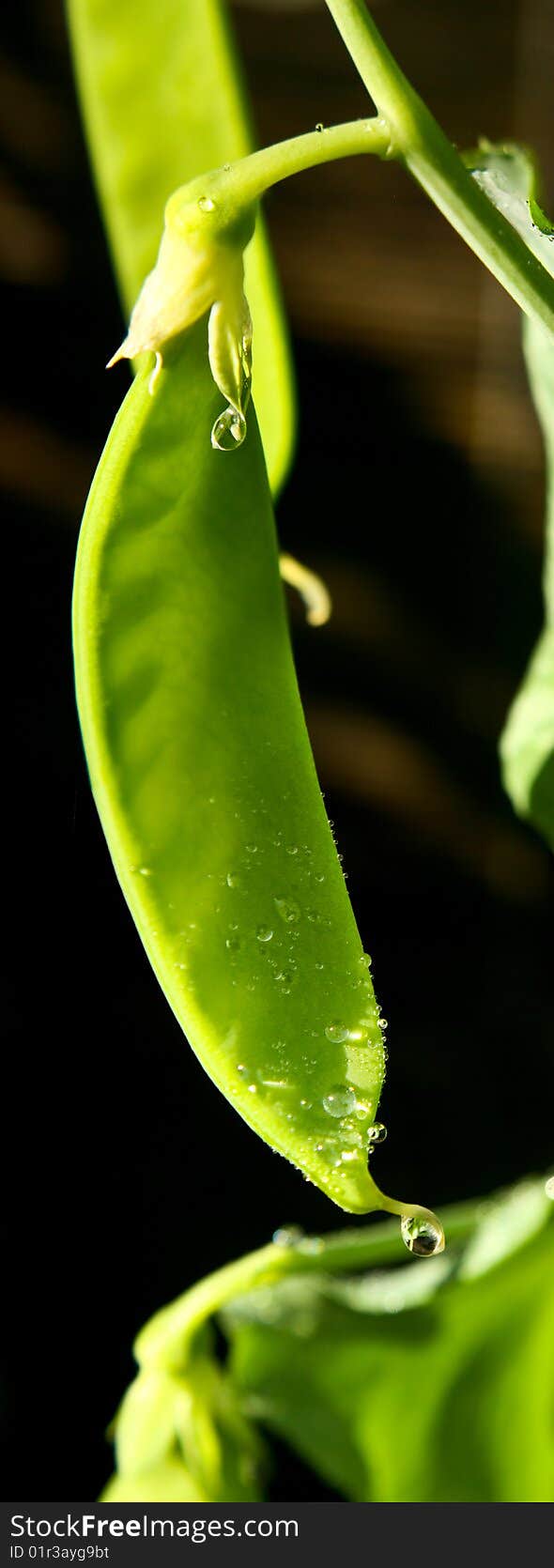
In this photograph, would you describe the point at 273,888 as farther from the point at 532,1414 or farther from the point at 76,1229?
the point at 76,1229

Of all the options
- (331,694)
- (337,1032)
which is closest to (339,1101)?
(337,1032)

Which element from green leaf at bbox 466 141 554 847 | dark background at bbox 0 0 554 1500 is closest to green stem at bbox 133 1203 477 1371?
green leaf at bbox 466 141 554 847

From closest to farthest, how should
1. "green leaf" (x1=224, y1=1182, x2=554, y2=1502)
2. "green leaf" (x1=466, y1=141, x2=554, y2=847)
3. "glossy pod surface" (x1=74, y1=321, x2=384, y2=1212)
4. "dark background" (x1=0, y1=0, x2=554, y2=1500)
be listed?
1. "glossy pod surface" (x1=74, y1=321, x2=384, y2=1212)
2. "green leaf" (x1=466, y1=141, x2=554, y2=847)
3. "green leaf" (x1=224, y1=1182, x2=554, y2=1502)
4. "dark background" (x1=0, y1=0, x2=554, y2=1500)

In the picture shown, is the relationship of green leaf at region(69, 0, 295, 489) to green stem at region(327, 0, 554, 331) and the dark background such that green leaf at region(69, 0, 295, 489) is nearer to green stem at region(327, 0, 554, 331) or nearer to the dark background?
green stem at region(327, 0, 554, 331)

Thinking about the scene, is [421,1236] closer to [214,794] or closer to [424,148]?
[214,794]

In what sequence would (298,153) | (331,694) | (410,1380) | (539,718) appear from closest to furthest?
(298,153), (539,718), (410,1380), (331,694)

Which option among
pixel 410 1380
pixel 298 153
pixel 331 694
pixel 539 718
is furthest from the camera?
pixel 331 694
